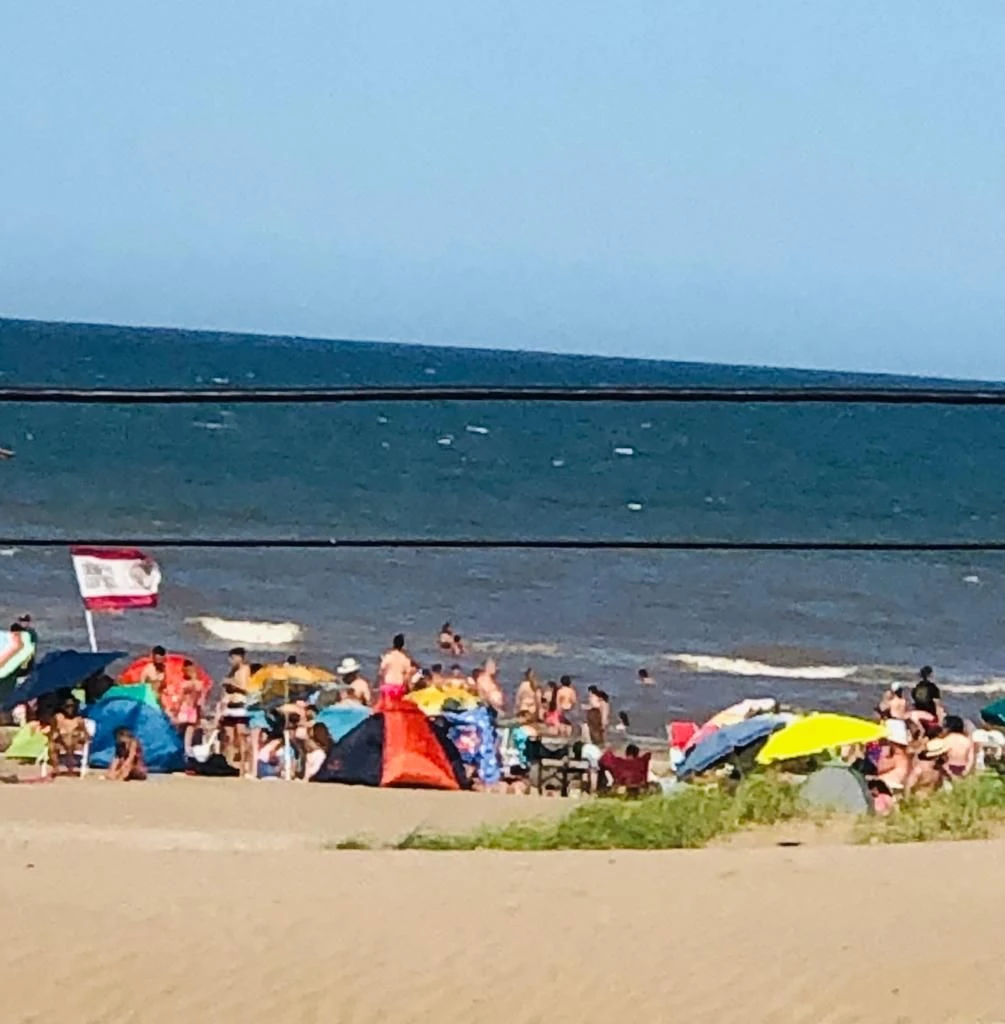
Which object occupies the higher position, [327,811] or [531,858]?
[531,858]

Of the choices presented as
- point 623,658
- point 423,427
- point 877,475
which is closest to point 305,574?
point 623,658

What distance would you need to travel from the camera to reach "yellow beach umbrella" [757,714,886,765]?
15141mm

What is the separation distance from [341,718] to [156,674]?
6.99 ft

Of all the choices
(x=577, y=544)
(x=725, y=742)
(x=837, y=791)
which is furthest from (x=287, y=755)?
(x=577, y=544)

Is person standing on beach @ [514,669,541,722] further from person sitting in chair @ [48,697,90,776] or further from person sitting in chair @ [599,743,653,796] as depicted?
person sitting in chair @ [48,697,90,776]

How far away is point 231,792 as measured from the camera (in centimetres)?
1609

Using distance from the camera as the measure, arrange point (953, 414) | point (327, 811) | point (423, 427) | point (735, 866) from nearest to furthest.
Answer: point (735, 866), point (327, 811), point (423, 427), point (953, 414)

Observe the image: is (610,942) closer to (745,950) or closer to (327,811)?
(745,950)

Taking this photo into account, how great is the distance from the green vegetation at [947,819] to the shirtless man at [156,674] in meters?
8.42

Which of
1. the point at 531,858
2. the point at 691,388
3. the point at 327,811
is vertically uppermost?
the point at 691,388

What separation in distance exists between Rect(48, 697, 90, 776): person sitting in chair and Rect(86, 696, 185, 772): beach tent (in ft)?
0.40

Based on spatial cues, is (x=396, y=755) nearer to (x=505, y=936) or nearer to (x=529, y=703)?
(x=529, y=703)

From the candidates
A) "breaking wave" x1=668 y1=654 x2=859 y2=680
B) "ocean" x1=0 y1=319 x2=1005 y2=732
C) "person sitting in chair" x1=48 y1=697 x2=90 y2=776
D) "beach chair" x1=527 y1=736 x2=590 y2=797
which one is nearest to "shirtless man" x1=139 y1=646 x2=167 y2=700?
"person sitting in chair" x1=48 y1=697 x2=90 y2=776

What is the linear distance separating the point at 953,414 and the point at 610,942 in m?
126
